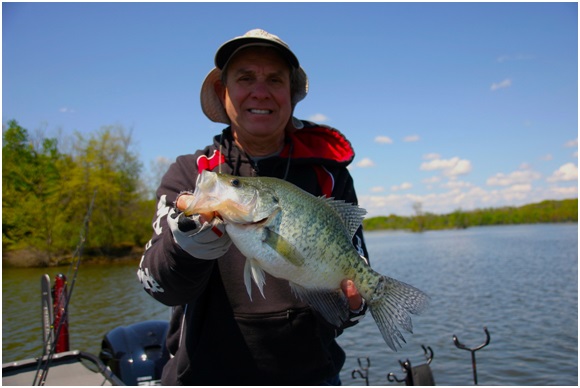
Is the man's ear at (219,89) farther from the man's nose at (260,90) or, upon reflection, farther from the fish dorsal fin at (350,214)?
the fish dorsal fin at (350,214)

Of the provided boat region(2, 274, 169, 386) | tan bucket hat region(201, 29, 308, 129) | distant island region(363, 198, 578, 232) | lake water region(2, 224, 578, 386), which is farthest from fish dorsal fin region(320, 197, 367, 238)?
distant island region(363, 198, 578, 232)

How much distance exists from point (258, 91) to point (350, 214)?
90 centimetres

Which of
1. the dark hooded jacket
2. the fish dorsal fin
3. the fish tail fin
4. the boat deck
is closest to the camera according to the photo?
the fish tail fin

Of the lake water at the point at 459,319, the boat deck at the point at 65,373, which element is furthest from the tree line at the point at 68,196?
the boat deck at the point at 65,373

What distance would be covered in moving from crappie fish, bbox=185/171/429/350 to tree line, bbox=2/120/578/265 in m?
35.8

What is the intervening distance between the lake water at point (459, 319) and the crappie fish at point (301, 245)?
7882 millimetres

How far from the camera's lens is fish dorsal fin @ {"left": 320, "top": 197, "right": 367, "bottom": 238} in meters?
2.33

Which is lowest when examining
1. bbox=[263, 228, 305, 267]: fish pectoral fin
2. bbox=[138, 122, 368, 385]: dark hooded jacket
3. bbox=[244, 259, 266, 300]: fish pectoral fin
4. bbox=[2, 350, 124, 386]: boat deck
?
bbox=[2, 350, 124, 386]: boat deck

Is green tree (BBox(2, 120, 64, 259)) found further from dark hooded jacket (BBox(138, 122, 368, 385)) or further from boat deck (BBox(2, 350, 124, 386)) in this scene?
dark hooded jacket (BBox(138, 122, 368, 385))

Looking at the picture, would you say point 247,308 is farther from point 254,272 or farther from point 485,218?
point 485,218

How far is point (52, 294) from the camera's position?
20.1 feet

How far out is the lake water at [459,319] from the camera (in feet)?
34.2

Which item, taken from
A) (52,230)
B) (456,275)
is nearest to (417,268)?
(456,275)

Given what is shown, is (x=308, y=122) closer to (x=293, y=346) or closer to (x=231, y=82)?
(x=231, y=82)
